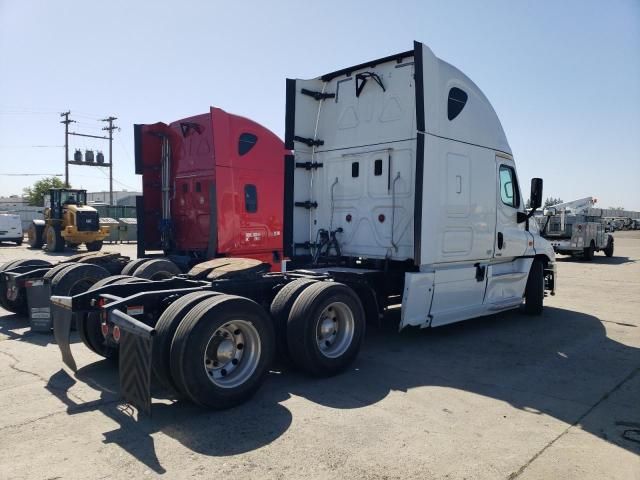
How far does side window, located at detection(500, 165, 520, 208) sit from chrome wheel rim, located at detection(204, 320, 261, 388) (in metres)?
5.25

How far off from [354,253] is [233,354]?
3424mm

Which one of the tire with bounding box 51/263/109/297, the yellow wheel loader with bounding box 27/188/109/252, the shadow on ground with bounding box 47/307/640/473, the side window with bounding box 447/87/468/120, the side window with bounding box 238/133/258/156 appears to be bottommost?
the shadow on ground with bounding box 47/307/640/473

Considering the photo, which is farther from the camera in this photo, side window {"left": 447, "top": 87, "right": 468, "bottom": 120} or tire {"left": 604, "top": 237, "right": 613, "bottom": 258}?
tire {"left": 604, "top": 237, "right": 613, "bottom": 258}

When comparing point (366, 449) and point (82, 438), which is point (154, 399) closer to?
point (82, 438)

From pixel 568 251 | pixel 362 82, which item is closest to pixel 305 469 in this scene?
pixel 362 82

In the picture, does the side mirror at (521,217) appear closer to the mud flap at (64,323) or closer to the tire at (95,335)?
the tire at (95,335)

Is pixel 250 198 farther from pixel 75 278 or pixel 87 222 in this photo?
pixel 87 222

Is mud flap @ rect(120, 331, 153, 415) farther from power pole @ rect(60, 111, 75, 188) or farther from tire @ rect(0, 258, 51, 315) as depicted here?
power pole @ rect(60, 111, 75, 188)

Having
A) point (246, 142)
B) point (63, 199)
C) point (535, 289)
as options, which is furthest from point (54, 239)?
point (535, 289)

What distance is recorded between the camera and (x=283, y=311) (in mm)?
5133

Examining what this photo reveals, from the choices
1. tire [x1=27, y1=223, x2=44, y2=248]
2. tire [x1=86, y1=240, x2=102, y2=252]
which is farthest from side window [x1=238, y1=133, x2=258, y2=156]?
tire [x1=27, y1=223, x2=44, y2=248]

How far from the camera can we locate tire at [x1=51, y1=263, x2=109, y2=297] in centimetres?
668

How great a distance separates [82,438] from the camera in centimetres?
366

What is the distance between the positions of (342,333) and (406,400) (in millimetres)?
1182
